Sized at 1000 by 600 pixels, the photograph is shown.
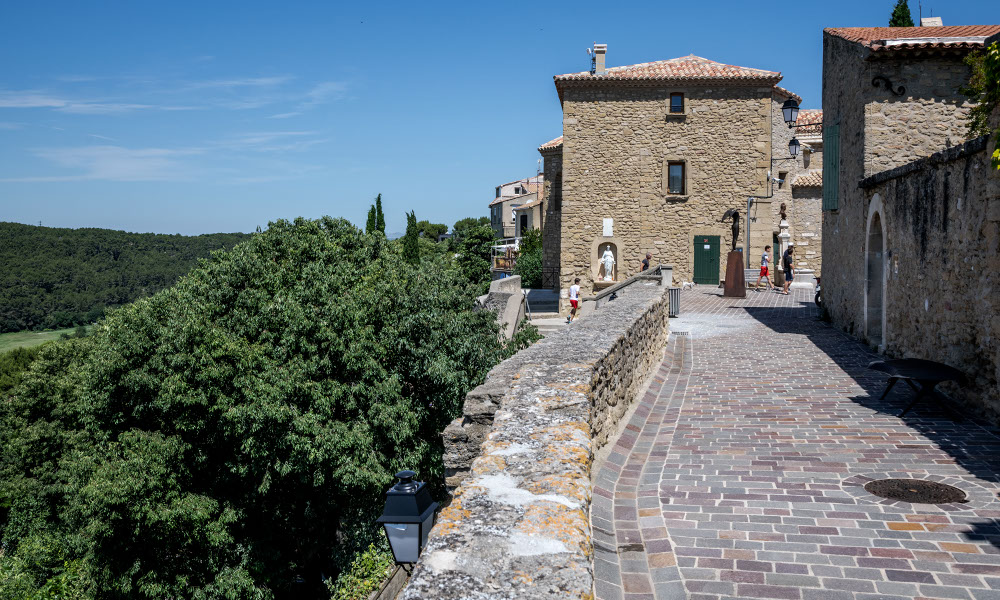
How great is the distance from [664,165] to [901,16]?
1020cm

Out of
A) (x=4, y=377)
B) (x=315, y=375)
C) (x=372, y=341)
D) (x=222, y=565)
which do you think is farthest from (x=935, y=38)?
(x=4, y=377)

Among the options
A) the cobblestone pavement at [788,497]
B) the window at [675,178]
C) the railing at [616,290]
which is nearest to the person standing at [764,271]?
the window at [675,178]

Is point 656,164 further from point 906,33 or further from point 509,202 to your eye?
point 509,202

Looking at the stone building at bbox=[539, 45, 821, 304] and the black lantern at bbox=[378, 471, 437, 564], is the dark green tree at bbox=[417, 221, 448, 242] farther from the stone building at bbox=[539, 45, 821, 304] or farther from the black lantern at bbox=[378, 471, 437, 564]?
the black lantern at bbox=[378, 471, 437, 564]

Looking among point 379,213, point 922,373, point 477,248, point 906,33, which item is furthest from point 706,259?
point 477,248

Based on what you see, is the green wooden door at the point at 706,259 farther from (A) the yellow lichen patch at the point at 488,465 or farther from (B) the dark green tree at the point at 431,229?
(B) the dark green tree at the point at 431,229

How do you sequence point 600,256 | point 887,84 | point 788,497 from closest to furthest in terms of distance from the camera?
point 788,497
point 887,84
point 600,256

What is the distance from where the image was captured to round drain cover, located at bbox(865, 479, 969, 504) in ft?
16.9

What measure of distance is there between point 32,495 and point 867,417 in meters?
26.7

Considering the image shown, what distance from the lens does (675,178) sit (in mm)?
29562

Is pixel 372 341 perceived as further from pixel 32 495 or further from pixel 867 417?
pixel 32 495

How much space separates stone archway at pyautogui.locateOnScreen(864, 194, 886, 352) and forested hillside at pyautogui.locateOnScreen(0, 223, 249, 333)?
91.9m

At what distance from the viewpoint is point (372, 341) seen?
13.9 m

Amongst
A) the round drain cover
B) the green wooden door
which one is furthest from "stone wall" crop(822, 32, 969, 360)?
the green wooden door
